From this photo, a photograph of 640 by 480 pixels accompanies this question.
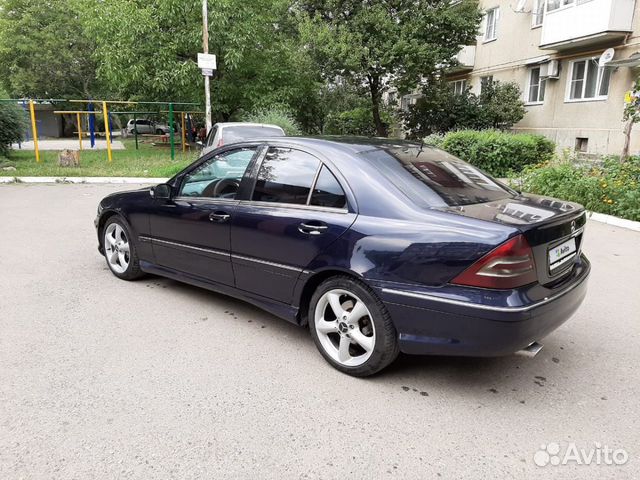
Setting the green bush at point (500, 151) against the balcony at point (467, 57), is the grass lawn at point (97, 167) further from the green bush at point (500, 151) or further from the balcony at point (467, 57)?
the balcony at point (467, 57)

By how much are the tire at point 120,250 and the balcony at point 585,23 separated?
16.5m

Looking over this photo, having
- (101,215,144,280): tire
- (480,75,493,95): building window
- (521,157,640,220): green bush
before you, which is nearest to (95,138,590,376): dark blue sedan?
(101,215,144,280): tire

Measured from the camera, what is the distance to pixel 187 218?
4258 millimetres

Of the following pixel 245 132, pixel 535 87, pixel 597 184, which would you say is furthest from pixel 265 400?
pixel 535 87

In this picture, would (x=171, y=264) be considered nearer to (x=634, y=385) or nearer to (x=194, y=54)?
(x=634, y=385)

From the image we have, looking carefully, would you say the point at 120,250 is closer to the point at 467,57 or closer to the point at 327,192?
the point at 327,192

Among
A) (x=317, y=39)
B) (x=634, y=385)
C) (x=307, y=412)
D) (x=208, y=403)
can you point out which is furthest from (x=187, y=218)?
(x=317, y=39)

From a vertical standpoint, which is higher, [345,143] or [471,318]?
[345,143]

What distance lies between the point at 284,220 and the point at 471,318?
146 centimetres

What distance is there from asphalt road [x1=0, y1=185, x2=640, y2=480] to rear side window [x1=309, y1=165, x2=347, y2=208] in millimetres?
1111

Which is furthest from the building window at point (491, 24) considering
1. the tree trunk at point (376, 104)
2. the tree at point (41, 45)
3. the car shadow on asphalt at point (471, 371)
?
the tree at point (41, 45)

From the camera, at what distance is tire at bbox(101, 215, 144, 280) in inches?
196

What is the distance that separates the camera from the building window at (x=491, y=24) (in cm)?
2225

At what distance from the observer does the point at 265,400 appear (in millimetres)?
2990
